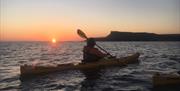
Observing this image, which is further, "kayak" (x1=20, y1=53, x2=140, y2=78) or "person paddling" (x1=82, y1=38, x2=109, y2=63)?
"person paddling" (x1=82, y1=38, x2=109, y2=63)

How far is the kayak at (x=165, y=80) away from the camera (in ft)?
42.7

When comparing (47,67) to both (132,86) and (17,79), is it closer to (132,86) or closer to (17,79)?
(17,79)

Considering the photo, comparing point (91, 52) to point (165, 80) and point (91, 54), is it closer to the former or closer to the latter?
point (91, 54)

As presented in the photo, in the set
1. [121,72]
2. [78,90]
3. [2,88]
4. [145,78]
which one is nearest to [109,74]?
[121,72]

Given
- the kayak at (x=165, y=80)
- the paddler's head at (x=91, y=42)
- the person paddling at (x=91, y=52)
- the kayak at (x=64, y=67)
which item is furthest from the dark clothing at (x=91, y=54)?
the kayak at (x=165, y=80)

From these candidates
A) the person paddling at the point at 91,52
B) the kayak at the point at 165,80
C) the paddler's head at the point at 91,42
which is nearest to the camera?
the kayak at the point at 165,80

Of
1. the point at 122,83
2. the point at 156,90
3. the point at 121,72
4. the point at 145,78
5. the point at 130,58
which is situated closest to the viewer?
the point at 156,90

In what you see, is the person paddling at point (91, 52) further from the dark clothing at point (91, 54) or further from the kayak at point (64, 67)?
the kayak at point (64, 67)

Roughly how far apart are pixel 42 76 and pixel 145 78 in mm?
6065

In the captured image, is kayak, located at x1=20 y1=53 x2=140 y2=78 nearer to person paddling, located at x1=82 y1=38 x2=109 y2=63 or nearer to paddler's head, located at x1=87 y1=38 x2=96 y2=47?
person paddling, located at x1=82 y1=38 x2=109 y2=63

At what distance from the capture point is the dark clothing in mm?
17891

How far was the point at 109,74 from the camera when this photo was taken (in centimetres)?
1786

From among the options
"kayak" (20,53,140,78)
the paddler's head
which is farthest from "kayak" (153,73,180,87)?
"kayak" (20,53,140,78)

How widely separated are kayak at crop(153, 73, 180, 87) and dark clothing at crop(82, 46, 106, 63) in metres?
5.72
